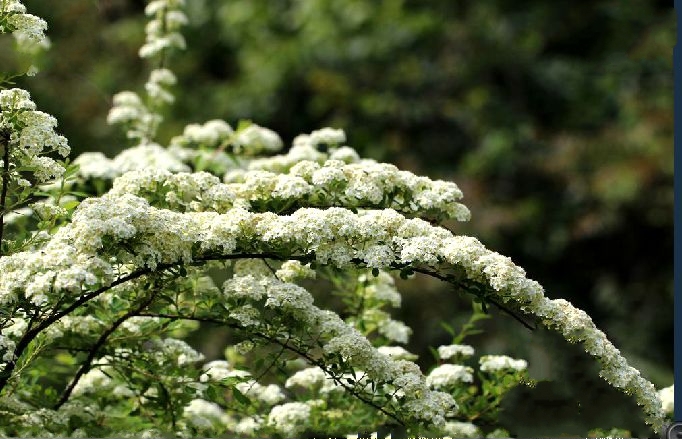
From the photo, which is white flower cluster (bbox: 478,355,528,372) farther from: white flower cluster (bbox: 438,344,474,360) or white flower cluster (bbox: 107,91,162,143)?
white flower cluster (bbox: 107,91,162,143)

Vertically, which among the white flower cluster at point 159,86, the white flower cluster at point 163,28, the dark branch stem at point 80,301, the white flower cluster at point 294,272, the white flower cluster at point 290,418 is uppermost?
the white flower cluster at point 163,28

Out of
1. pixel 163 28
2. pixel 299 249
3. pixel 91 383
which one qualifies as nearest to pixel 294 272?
pixel 299 249

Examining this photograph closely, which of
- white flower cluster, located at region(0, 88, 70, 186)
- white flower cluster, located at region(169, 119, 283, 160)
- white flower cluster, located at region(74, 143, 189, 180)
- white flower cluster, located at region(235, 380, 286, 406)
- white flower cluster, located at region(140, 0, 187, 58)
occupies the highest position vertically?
white flower cluster, located at region(140, 0, 187, 58)

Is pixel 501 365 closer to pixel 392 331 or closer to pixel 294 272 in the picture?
pixel 392 331

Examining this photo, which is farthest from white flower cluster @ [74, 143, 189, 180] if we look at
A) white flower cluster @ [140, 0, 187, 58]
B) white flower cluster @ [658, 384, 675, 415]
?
white flower cluster @ [658, 384, 675, 415]

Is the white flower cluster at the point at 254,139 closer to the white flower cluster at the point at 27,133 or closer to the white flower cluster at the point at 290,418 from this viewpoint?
the white flower cluster at the point at 290,418

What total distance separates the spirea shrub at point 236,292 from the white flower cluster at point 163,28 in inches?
28.3

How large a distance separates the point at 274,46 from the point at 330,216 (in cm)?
735

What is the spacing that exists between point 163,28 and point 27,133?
1919 millimetres

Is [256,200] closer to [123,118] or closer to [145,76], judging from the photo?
[123,118]

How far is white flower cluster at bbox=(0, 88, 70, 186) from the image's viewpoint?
87.4 inches

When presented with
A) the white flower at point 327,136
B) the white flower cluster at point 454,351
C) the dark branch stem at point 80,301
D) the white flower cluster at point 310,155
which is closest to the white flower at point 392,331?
the white flower cluster at point 454,351

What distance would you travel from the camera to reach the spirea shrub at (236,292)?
85.3 inches

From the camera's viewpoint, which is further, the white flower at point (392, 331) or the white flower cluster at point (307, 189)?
the white flower at point (392, 331)
